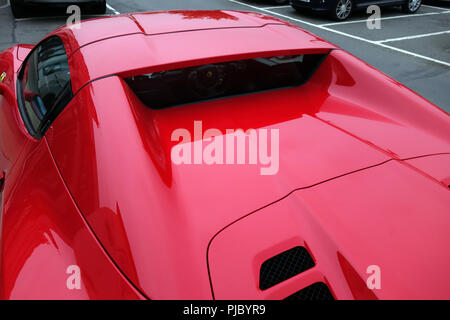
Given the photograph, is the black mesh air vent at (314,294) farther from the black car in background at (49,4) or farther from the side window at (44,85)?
the black car in background at (49,4)

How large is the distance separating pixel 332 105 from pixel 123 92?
102 centimetres

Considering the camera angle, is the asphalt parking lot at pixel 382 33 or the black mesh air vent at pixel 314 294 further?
the asphalt parking lot at pixel 382 33

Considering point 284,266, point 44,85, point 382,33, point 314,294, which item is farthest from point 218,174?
point 382,33

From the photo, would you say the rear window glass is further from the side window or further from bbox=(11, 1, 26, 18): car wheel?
bbox=(11, 1, 26, 18): car wheel

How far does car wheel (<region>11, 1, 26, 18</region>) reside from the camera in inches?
324

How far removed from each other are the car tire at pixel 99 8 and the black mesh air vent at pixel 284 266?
9166 millimetres

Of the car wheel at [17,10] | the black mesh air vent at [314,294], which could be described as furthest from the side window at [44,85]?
the car wheel at [17,10]

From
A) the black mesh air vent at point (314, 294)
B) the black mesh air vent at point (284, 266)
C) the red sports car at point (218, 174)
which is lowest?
the black mesh air vent at point (314, 294)

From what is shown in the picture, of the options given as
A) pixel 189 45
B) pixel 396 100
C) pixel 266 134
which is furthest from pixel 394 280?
A: pixel 189 45

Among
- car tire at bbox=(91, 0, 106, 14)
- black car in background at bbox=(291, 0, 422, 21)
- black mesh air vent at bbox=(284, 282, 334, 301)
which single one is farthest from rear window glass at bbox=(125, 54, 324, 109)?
car tire at bbox=(91, 0, 106, 14)

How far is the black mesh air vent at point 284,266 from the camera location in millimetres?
979
